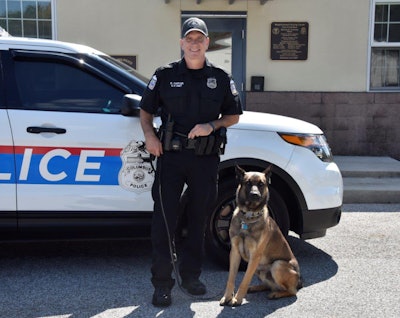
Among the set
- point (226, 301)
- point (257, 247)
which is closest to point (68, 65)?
point (257, 247)

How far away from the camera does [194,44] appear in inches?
147

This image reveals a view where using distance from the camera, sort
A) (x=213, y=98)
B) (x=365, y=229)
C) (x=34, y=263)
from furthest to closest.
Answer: (x=365, y=229) → (x=34, y=263) → (x=213, y=98)

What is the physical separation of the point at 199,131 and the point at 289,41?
5.91m

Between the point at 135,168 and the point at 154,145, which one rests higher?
the point at 154,145

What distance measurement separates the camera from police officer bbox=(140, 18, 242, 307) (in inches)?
148

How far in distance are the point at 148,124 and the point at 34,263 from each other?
189 cm

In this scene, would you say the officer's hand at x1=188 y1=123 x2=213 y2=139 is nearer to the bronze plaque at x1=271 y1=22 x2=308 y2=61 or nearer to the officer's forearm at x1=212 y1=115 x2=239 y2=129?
the officer's forearm at x1=212 y1=115 x2=239 y2=129

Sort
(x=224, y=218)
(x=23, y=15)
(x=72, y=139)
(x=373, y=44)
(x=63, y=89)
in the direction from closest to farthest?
(x=72, y=139)
(x=63, y=89)
(x=224, y=218)
(x=23, y=15)
(x=373, y=44)

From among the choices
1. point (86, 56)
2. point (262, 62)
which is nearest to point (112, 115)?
point (86, 56)

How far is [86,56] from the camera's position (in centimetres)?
439

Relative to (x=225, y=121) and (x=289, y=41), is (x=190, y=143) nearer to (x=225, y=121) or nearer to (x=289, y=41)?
(x=225, y=121)

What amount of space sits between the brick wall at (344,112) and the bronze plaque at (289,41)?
64cm

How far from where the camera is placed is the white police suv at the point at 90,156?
4.18 m

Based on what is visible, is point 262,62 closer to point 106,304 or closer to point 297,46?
point 297,46
